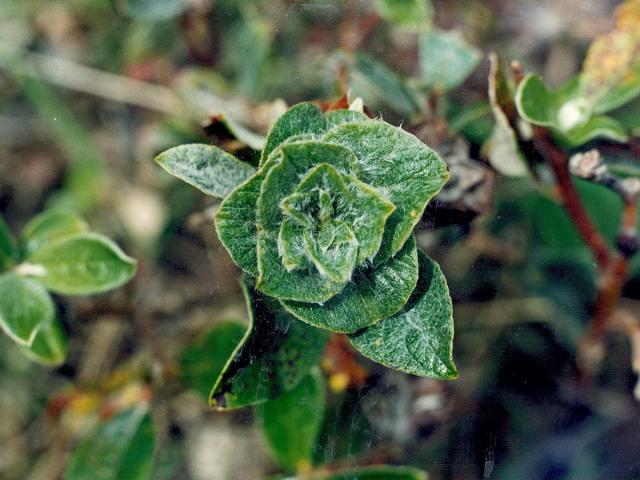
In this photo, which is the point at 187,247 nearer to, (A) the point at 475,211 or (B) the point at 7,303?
(B) the point at 7,303

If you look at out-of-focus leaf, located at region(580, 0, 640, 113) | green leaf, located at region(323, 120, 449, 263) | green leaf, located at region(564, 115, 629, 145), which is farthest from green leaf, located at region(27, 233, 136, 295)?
out-of-focus leaf, located at region(580, 0, 640, 113)

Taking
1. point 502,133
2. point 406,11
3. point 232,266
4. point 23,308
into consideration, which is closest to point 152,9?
point 406,11

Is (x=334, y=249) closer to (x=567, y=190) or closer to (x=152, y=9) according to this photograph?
(x=567, y=190)

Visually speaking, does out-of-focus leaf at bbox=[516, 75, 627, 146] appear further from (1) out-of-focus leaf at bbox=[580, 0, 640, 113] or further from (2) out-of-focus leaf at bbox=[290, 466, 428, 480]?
(2) out-of-focus leaf at bbox=[290, 466, 428, 480]

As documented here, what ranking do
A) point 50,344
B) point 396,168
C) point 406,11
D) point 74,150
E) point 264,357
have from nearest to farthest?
1. point 396,168
2. point 264,357
3. point 50,344
4. point 406,11
5. point 74,150

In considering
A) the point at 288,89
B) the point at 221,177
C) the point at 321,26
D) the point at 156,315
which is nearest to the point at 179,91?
the point at 288,89

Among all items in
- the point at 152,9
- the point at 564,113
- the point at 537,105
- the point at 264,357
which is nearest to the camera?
the point at 264,357

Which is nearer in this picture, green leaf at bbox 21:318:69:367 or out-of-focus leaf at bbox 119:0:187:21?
green leaf at bbox 21:318:69:367
